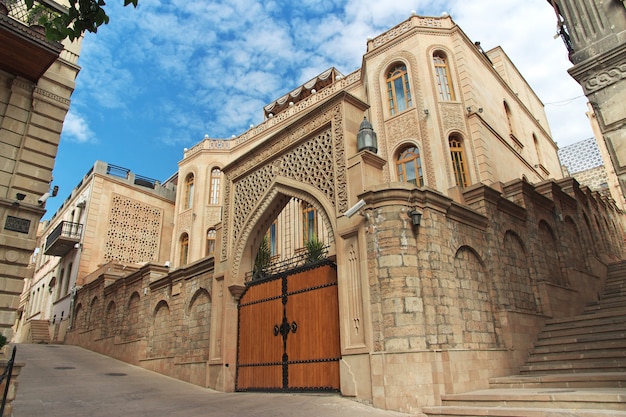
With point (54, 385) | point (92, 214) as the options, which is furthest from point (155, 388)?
point (92, 214)

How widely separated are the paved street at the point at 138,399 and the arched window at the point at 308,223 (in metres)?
→ 7.28

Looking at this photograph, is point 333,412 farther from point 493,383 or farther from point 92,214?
point 92,214

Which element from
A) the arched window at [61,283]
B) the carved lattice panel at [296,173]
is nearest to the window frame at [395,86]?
the carved lattice panel at [296,173]

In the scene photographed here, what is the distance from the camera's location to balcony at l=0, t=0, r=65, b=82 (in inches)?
270

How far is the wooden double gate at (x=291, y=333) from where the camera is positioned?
753cm

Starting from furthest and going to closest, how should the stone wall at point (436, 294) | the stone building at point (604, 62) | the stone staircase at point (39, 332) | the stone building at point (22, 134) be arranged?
the stone staircase at point (39, 332), the stone building at point (22, 134), the stone wall at point (436, 294), the stone building at point (604, 62)

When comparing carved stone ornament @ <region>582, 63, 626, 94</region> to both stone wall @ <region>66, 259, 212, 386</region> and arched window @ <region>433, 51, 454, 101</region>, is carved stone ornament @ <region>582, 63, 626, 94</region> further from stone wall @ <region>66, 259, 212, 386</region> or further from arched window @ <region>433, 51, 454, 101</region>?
arched window @ <region>433, 51, 454, 101</region>

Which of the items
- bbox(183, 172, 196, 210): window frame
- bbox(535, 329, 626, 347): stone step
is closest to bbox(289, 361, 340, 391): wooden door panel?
bbox(535, 329, 626, 347): stone step

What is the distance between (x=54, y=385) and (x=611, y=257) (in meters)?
17.8

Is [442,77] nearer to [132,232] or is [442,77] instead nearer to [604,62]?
[604,62]

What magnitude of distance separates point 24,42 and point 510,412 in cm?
927

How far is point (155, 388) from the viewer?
9.14m

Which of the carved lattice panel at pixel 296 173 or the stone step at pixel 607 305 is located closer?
the carved lattice panel at pixel 296 173

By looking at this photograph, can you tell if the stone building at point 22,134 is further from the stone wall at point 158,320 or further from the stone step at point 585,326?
the stone step at point 585,326
